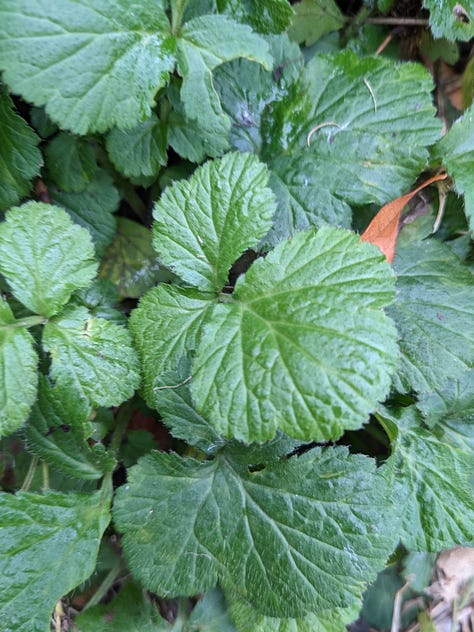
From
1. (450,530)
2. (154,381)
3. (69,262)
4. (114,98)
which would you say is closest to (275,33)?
(114,98)

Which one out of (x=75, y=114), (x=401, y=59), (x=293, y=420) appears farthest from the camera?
(x=401, y=59)

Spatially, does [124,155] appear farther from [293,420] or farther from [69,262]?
[293,420]

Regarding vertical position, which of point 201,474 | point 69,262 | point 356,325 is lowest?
point 201,474

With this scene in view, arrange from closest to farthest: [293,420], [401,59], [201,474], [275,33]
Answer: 1. [293,420]
2. [201,474]
3. [275,33]
4. [401,59]

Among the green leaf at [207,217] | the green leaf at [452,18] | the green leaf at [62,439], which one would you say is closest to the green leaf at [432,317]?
the green leaf at [207,217]

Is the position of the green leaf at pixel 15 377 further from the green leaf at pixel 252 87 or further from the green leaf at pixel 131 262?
the green leaf at pixel 252 87
